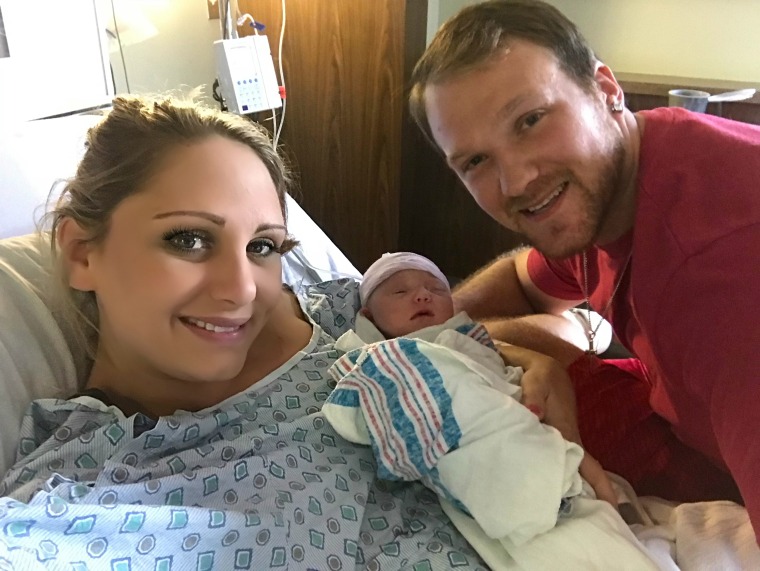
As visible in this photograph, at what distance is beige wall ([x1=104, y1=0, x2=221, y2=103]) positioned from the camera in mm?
1906

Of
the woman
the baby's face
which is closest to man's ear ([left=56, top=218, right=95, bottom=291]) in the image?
the woman

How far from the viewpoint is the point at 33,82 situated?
59.9 inches

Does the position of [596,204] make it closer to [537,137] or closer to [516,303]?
[537,137]

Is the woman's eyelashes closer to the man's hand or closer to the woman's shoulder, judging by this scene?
the woman's shoulder

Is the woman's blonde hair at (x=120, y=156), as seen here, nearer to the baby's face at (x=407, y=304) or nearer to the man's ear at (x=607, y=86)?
the baby's face at (x=407, y=304)

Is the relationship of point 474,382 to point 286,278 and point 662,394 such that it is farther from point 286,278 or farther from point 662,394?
point 286,278

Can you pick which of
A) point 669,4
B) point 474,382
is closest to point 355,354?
point 474,382

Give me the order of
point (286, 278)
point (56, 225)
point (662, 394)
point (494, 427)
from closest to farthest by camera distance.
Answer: point (494, 427) < point (56, 225) < point (662, 394) < point (286, 278)

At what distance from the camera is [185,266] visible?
0.90 meters

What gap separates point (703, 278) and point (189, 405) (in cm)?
80

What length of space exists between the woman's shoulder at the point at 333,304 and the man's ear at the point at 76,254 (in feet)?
1.43

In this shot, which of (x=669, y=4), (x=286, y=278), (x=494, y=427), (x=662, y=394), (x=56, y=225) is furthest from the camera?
(x=669, y=4)

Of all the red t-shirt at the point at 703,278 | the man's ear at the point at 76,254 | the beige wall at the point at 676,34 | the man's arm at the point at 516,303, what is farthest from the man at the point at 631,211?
the beige wall at the point at 676,34

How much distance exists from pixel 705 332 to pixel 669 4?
6.31ft
